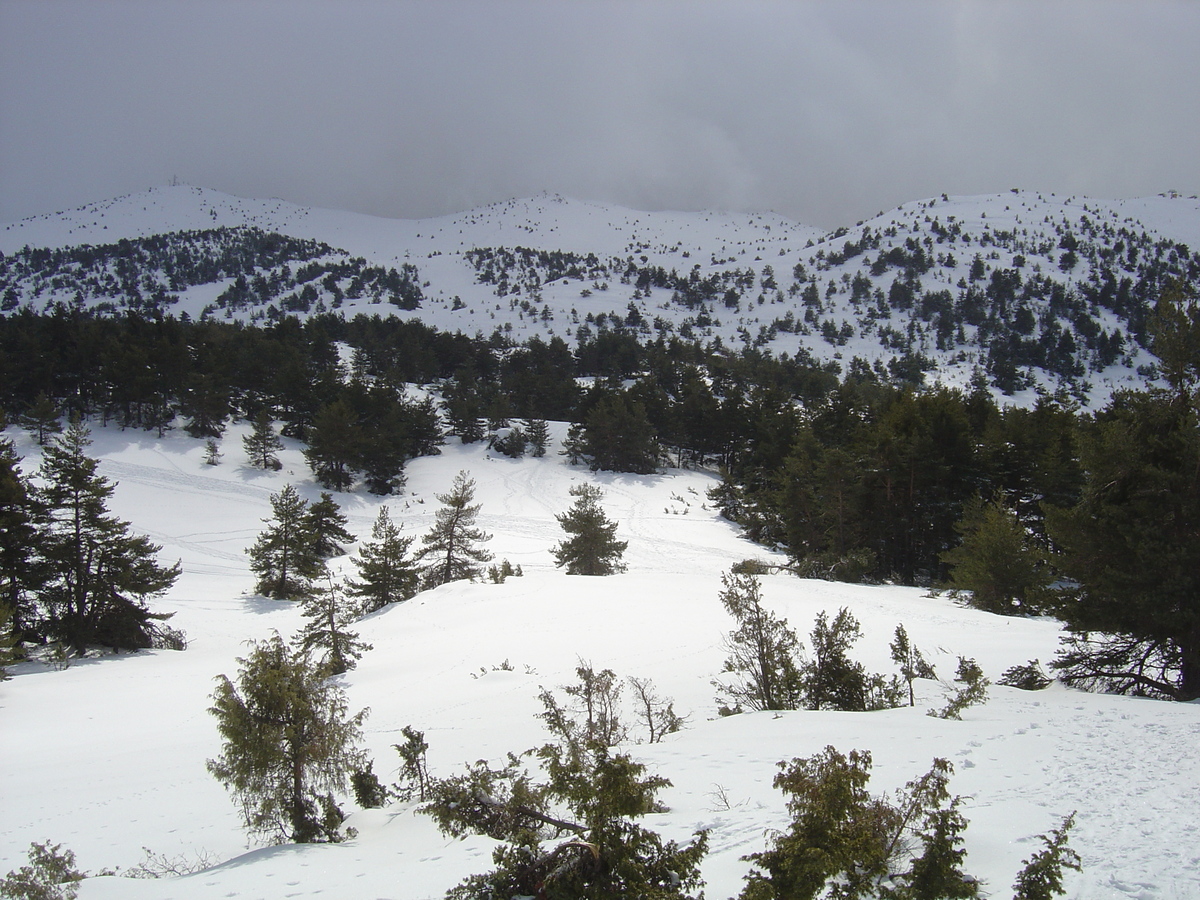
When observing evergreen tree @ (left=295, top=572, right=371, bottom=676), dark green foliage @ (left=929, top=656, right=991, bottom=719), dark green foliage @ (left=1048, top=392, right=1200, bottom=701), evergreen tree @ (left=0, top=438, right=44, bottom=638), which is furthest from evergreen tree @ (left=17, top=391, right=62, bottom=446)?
dark green foliage @ (left=1048, top=392, right=1200, bottom=701)

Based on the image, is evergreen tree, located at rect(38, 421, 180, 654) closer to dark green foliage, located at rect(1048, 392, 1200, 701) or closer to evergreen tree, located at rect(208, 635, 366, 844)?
evergreen tree, located at rect(208, 635, 366, 844)

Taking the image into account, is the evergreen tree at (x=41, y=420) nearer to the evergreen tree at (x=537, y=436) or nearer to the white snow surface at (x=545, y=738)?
the white snow surface at (x=545, y=738)

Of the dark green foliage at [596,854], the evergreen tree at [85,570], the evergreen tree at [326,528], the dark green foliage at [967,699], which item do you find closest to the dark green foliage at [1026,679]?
the dark green foliage at [967,699]

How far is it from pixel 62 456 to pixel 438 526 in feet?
42.5

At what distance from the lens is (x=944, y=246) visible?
154625mm

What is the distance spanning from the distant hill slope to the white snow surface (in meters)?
95.4

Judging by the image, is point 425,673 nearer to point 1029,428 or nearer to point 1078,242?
point 1029,428

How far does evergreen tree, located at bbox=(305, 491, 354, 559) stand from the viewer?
3291 cm

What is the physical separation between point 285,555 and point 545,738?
81.1 ft

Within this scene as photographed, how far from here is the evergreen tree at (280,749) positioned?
21.6 ft

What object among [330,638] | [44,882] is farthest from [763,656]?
[330,638]

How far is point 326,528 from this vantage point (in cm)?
3378

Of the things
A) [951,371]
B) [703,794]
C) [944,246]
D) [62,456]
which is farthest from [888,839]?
[944,246]

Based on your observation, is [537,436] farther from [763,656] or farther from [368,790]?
[368,790]
